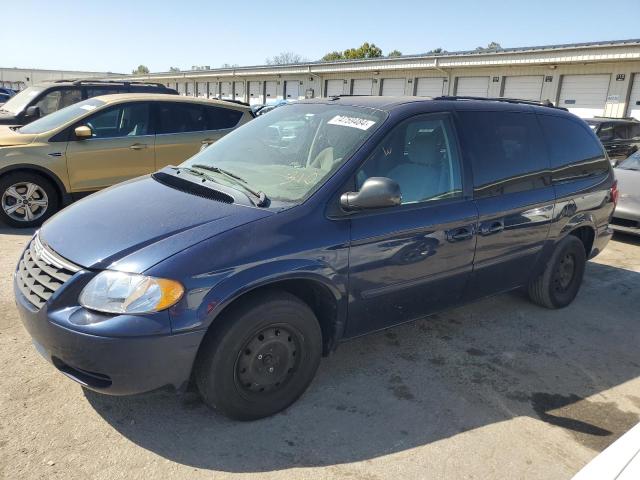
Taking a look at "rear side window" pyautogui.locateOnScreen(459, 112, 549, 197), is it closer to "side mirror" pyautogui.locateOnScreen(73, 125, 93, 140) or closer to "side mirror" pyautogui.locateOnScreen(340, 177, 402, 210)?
"side mirror" pyautogui.locateOnScreen(340, 177, 402, 210)

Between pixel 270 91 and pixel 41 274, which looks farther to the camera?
pixel 270 91

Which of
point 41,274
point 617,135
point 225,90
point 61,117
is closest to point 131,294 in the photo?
point 41,274

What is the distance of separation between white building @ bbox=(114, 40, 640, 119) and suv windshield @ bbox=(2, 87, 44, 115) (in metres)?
17.9

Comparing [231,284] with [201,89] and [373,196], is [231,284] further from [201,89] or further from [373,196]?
[201,89]

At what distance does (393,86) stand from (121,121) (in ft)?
74.9

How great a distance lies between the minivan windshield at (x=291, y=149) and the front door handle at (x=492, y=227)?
3.58ft

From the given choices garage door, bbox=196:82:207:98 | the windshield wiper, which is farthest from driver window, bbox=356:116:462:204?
garage door, bbox=196:82:207:98

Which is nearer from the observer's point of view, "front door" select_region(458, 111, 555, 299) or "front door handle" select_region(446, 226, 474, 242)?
"front door handle" select_region(446, 226, 474, 242)

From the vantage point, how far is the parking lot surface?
8.57ft

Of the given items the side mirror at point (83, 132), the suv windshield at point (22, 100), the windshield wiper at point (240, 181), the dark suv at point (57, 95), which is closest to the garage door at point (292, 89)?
the suv windshield at point (22, 100)

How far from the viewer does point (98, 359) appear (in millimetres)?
2455

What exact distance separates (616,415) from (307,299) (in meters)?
2.06

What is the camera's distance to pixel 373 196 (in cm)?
293

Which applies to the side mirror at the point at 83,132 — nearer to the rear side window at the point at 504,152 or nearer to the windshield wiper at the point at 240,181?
the windshield wiper at the point at 240,181
